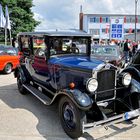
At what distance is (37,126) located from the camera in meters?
6.04

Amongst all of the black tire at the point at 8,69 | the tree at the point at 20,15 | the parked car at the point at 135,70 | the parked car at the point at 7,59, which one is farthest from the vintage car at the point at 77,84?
the tree at the point at 20,15

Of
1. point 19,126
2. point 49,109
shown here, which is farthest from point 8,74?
point 19,126

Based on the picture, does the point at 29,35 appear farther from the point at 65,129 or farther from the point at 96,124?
the point at 96,124

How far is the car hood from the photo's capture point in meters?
5.90

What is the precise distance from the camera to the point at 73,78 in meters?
6.06

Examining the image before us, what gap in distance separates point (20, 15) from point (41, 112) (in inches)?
1194

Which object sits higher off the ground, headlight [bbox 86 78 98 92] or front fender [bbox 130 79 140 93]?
headlight [bbox 86 78 98 92]

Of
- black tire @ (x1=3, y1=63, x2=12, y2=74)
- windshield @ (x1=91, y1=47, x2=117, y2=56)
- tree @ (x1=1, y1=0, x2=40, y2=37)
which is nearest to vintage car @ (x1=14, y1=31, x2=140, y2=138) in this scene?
black tire @ (x1=3, y1=63, x2=12, y2=74)

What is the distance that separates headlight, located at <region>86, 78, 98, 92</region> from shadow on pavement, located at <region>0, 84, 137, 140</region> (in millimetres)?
952

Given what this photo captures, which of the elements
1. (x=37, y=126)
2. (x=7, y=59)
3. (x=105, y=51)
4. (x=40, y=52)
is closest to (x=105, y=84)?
(x=37, y=126)

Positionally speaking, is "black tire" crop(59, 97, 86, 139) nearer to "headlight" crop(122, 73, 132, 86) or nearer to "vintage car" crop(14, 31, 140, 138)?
"vintage car" crop(14, 31, 140, 138)

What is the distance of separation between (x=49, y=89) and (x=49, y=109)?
0.57 meters

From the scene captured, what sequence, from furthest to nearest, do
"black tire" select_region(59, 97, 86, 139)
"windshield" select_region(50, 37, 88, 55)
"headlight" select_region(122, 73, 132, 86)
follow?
"windshield" select_region(50, 37, 88, 55), "headlight" select_region(122, 73, 132, 86), "black tire" select_region(59, 97, 86, 139)

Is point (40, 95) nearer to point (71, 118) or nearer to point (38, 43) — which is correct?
point (38, 43)
